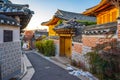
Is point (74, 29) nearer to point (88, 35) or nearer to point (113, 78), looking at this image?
point (88, 35)

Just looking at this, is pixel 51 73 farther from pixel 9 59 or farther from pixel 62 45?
pixel 62 45

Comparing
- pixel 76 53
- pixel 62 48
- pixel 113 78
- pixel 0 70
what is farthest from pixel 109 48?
pixel 62 48

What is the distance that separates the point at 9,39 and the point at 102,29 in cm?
471

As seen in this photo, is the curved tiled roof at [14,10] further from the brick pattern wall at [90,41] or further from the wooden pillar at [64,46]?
the wooden pillar at [64,46]

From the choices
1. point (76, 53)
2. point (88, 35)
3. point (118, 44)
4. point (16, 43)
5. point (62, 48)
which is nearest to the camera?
point (118, 44)

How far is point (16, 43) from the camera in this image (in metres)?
10.4

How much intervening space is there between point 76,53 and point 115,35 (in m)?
6.40

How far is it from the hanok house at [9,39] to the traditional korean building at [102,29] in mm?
3799

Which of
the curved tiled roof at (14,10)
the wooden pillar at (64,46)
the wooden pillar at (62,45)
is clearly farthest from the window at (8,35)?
the wooden pillar at (62,45)

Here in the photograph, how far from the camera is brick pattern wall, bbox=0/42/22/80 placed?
851 centimetres

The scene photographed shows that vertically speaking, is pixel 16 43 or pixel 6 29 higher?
pixel 6 29

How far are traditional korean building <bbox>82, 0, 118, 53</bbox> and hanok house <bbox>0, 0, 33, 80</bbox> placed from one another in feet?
12.5

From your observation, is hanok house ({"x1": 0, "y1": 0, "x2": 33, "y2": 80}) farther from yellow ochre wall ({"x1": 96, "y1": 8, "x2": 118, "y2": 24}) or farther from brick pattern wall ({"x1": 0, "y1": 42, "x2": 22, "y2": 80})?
yellow ochre wall ({"x1": 96, "y1": 8, "x2": 118, "y2": 24})

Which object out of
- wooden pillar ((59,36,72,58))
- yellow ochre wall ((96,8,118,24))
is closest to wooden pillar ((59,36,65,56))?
wooden pillar ((59,36,72,58))
